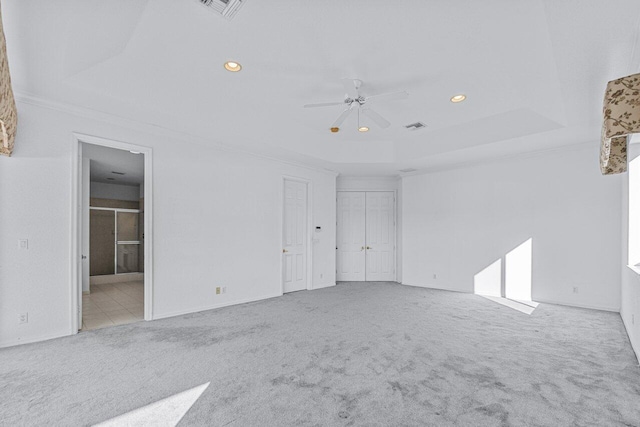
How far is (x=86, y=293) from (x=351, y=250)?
5.58 meters

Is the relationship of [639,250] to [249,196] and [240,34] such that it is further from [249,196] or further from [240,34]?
[249,196]

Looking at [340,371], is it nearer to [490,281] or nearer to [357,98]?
[357,98]

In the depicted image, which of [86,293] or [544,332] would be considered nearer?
[544,332]

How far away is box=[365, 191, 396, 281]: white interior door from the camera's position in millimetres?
7488

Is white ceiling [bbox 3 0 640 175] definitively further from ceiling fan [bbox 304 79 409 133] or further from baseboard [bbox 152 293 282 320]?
baseboard [bbox 152 293 282 320]

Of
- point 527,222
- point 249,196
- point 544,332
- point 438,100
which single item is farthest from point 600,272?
point 249,196

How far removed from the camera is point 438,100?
4.04 metres

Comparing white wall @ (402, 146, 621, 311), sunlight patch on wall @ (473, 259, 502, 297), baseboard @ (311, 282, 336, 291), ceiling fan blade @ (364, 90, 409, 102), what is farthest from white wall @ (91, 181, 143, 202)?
sunlight patch on wall @ (473, 259, 502, 297)

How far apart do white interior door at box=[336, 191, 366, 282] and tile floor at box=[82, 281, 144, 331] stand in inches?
169

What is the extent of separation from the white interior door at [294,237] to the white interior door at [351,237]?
1.40m

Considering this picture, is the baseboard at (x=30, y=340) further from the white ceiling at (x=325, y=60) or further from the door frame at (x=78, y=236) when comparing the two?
the white ceiling at (x=325, y=60)

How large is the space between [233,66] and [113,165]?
468 centimetres

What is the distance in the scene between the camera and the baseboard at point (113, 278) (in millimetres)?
7273

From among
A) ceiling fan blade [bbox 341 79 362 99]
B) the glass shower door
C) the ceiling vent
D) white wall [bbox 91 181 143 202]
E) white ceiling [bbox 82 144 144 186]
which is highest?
the ceiling vent
